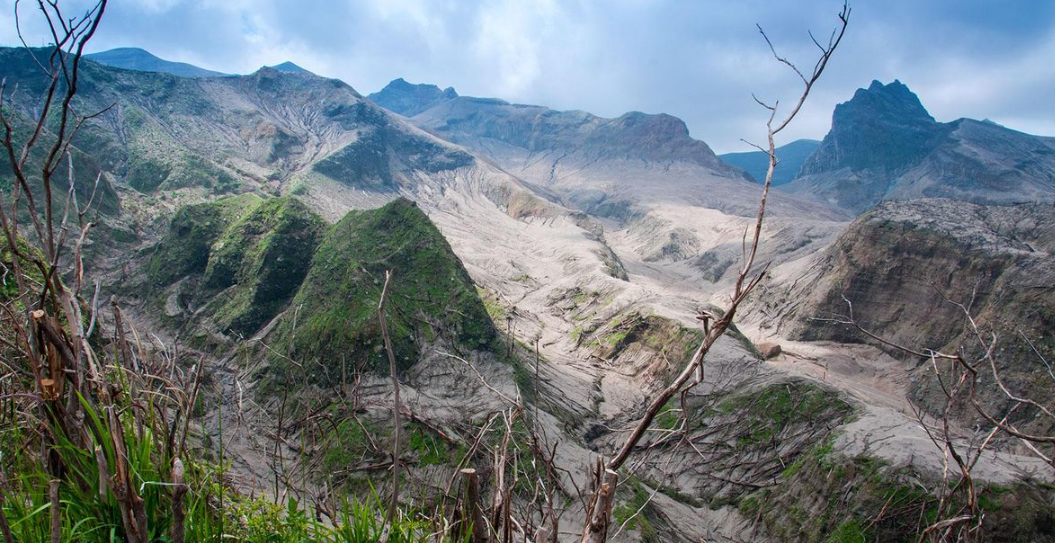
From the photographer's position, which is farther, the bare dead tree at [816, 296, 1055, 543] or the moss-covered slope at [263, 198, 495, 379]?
the moss-covered slope at [263, 198, 495, 379]

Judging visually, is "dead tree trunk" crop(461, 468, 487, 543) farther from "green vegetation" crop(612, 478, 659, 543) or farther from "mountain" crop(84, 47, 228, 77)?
"mountain" crop(84, 47, 228, 77)

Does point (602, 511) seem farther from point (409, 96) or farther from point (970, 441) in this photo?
point (409, 96)

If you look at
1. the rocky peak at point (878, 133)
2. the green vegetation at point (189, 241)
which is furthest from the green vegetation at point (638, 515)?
the rocky peak at point (878, 133)

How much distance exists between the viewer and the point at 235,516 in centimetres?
273

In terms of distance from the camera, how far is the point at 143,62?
385 ft

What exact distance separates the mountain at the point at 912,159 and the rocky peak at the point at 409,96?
93.3m

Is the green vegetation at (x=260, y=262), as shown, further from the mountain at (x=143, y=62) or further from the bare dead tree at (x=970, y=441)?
the mountain at (x=143, y=62)

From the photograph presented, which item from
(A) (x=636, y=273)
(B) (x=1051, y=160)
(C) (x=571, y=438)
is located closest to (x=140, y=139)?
(A) (x=636, y=273)

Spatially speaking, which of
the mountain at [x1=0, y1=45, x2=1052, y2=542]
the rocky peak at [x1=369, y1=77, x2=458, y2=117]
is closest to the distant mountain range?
the rocky peak at [x1=369, y1=77, x2=458, y2=117]

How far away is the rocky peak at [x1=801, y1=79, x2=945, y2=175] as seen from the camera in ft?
306

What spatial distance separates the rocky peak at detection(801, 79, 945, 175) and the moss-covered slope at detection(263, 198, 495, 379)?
98951mm

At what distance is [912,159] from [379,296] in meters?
103

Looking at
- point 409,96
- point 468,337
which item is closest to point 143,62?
point 409,96

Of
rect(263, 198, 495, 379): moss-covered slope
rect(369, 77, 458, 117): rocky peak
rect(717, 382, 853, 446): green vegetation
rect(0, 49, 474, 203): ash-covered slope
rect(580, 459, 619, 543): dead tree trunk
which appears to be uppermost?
rect(369, 77, 458, 117): rocky peak
